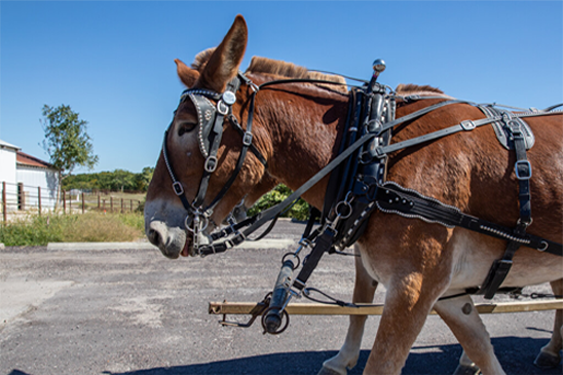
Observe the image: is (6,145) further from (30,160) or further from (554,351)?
(554,351)

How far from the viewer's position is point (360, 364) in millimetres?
3289

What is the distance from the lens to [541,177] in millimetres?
1905

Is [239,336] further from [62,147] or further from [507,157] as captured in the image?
[62,147]

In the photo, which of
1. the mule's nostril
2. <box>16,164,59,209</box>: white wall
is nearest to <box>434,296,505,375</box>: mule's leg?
the mule's nostril

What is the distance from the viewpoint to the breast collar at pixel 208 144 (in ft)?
6.21

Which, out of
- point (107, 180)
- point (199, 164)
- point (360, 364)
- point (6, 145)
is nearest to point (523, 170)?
point (199, 164)

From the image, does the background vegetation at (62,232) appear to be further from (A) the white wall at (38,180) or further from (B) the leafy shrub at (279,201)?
(A) the white wall at (38,180)

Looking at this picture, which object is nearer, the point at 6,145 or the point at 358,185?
the point at 358,185

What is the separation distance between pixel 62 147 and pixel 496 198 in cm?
3255

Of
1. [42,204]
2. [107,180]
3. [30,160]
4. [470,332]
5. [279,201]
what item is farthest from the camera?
[107,180]

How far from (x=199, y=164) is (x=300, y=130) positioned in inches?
22.9

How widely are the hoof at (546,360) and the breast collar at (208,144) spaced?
10.9ft

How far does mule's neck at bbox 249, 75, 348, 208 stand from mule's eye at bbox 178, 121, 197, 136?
1.17 feet

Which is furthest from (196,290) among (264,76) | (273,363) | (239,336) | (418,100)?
(418,100)
